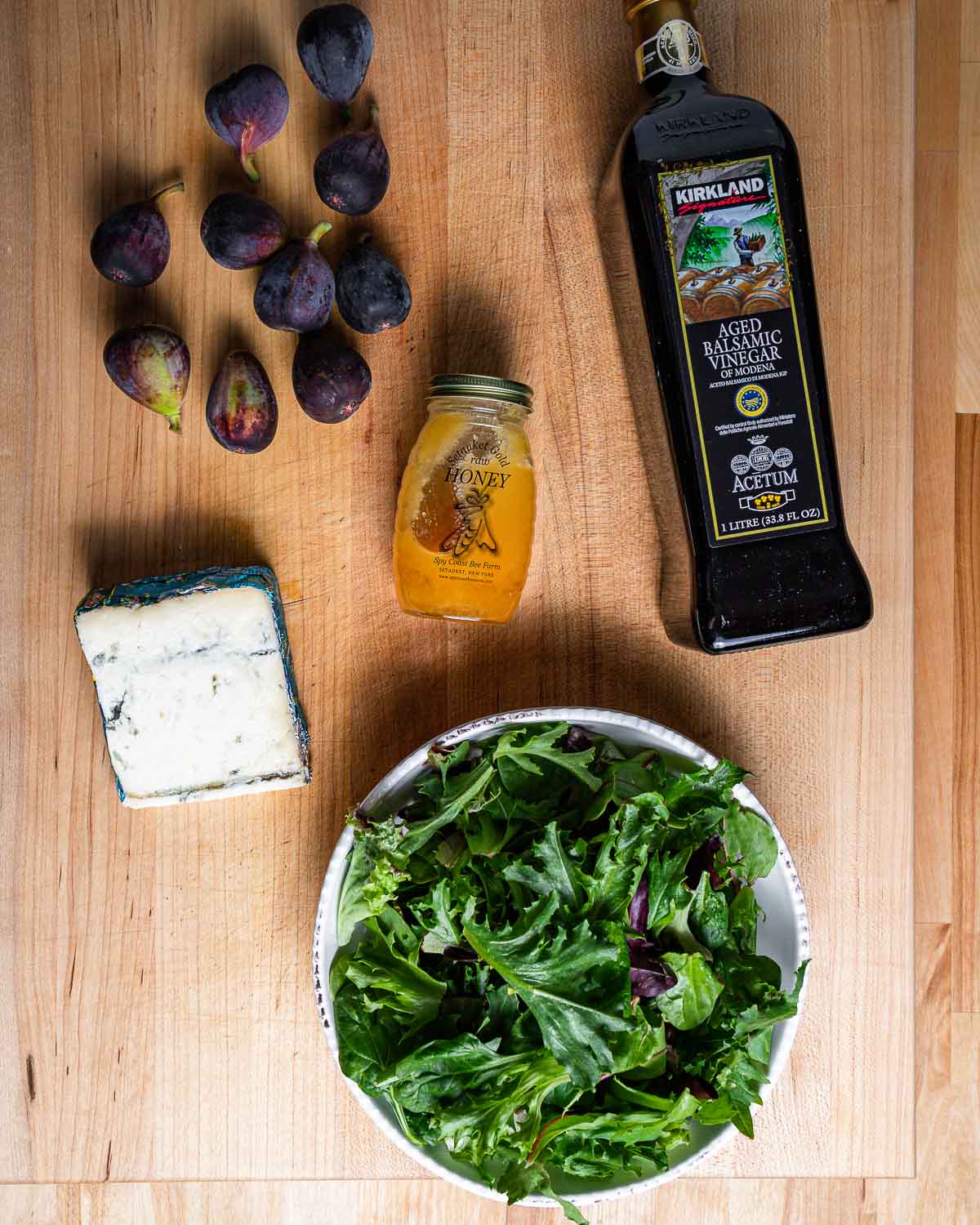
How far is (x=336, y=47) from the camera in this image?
2.32ft

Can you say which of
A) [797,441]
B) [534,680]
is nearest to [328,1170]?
[534,680]

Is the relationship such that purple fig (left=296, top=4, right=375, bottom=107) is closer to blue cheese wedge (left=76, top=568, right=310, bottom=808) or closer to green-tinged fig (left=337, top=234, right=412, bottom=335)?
green-tinged fig (left=337, top=234, right=412, bottom=335)

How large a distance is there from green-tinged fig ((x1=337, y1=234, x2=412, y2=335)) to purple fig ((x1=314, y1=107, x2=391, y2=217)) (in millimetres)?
35

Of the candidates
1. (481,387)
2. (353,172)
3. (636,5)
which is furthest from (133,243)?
(636,5)

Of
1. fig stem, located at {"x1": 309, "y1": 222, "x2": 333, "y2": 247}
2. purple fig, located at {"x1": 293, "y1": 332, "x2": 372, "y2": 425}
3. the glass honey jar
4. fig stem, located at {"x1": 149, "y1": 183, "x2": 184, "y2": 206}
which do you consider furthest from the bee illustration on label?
fig stem, located at {"x1": 149, "y1": 183, "x2": 184, "y2": 206}

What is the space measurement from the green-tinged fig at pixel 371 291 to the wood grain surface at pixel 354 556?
0.15 ft

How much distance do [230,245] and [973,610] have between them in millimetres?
758

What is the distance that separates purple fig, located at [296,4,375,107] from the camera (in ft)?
A: 2.32

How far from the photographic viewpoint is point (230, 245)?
2.38 feet

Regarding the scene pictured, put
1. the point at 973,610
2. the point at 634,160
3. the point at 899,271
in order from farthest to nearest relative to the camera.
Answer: the point at 973,610 < the point at 899,271 < the point at 634,160

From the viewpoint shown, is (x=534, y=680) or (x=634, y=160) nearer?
(x=634, y=160)

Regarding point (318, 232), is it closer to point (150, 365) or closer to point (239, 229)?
point (239, 229)

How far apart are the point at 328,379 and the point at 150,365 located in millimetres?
141

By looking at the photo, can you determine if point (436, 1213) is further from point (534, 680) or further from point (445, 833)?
point (534, 680)
